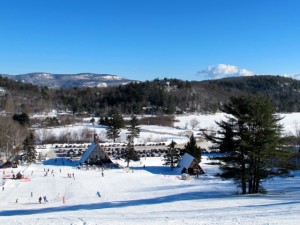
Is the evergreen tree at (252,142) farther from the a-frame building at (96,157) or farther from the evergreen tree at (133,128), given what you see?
the evergreen tree at (133,128)

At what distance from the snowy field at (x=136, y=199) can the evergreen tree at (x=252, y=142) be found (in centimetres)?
183

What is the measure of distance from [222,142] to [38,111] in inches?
4636

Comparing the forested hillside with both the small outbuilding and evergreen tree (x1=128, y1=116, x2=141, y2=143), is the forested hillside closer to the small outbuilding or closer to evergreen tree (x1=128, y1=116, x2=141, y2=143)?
evergreen tree (x1=128, y1=116, x2=141, y2=143)

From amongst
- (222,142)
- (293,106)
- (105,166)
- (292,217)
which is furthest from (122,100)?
(292,217)

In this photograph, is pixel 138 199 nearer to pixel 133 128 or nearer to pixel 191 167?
pixel 191 167

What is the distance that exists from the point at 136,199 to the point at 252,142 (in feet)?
31.0

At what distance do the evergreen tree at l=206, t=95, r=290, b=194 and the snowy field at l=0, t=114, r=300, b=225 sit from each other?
72.0 inches

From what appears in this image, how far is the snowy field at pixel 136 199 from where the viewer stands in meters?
15.7

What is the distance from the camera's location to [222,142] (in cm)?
2478

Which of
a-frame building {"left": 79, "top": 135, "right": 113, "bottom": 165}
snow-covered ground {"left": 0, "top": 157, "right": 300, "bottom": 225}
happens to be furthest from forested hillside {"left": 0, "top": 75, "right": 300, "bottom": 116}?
snow-covered ground {"left": 0, "top": 157, "right": 300, "bottom": 225}

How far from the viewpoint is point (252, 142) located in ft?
77.2

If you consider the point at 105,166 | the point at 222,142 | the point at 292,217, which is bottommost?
the point at 105,166

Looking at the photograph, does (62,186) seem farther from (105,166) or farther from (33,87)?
(33,87)

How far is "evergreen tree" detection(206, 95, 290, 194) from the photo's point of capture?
76.4 ft
